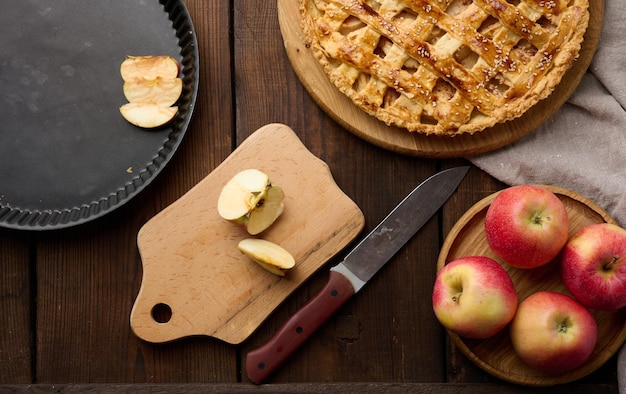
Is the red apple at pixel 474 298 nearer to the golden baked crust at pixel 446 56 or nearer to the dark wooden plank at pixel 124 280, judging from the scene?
the golden baked crust at pixel 446 56

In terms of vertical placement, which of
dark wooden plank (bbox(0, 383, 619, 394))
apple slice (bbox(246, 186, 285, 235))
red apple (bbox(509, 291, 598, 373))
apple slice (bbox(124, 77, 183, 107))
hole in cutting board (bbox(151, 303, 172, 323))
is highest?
apple slice (bbox(124, 77, 183, 107))

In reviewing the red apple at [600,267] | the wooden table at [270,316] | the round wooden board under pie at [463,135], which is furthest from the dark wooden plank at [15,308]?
the red apple at [600,267]

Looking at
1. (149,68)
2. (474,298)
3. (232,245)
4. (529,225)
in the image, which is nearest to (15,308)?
(232,245)

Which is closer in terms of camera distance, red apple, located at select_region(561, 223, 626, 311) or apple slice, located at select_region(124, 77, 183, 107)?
red apple, located at select_region(561, 223, 626, 311)

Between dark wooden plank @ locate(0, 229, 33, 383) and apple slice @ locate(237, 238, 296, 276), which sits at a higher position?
apple slice @ locate(237, 238, 296, 276)

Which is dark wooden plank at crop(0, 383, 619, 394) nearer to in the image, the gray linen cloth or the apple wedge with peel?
the apple wedge with peel

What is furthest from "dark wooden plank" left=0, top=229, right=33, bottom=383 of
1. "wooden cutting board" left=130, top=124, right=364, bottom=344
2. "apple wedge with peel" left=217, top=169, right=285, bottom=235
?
"apple wedge with peel" left=217, top=169, right=285, bottom=235

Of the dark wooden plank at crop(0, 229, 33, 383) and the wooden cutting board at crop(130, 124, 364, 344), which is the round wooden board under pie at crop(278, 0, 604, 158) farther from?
the dark wooden plank at crop(0, 229, 33, 383)
